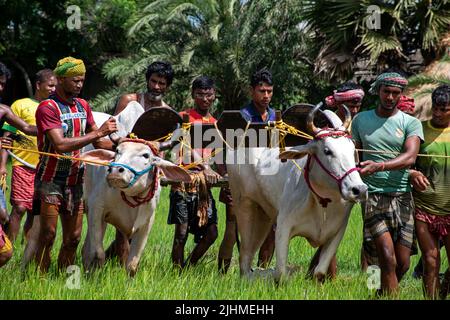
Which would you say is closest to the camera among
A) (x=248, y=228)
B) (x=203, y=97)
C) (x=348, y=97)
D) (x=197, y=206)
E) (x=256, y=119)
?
(x=256, y=119)

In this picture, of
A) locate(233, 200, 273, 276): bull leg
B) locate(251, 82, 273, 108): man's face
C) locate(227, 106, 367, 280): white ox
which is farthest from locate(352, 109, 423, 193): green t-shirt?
locate(233, 200, 273, 276): bull leg

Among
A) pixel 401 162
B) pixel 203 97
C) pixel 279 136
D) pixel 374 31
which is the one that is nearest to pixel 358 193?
pixel 401 162

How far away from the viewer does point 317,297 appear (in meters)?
5.87

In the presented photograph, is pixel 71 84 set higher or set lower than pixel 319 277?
higher

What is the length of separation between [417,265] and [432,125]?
2263mm

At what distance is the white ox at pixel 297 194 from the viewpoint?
5871mm

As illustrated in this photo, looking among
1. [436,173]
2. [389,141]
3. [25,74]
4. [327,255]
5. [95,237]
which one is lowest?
[327,255]

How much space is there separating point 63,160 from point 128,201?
1.94 ft

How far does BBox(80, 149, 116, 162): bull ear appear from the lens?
20.7ft

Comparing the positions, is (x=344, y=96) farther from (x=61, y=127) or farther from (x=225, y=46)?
(x=225, y=46)

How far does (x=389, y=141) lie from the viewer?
6.14m

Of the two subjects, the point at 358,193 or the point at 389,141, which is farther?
the point at 389,141

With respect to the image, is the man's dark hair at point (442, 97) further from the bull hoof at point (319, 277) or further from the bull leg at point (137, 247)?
the bull leg at point (137, 247)

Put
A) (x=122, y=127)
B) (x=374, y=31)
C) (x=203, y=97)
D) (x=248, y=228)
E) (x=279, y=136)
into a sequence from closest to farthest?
(x=279, y=136), (x=122, y=127), (x=248, y=228), (x=203, y=97), (x=374, y=31)
